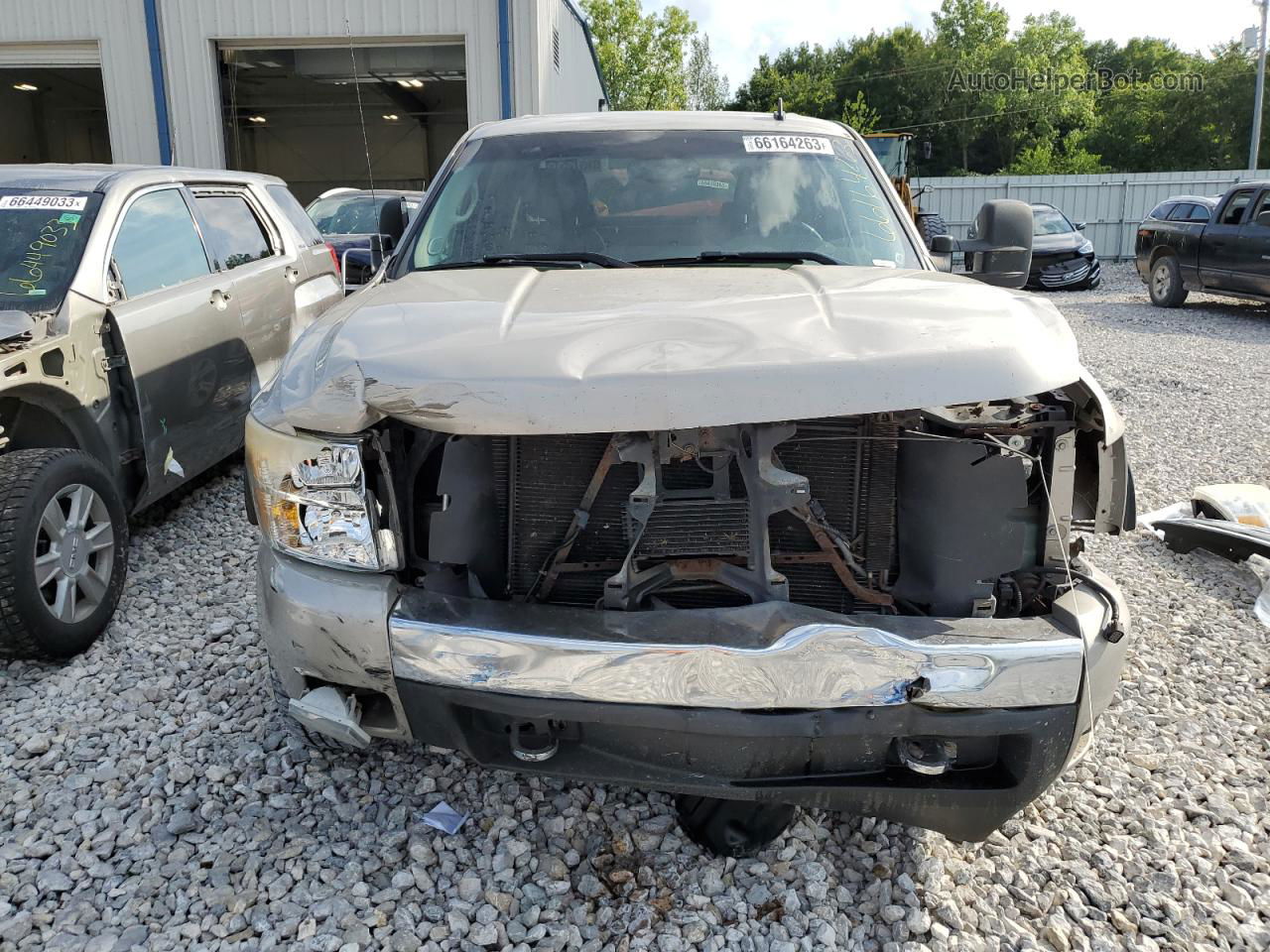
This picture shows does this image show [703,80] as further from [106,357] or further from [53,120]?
[106,357]

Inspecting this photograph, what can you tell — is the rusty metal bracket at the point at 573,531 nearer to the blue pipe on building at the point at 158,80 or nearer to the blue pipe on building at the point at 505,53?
the blue pipe on building at the point at 505,53

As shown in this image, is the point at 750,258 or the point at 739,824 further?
the point at 750,258

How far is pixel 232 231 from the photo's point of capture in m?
5.34

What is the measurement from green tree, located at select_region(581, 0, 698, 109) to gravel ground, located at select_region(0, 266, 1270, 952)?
1895 inches

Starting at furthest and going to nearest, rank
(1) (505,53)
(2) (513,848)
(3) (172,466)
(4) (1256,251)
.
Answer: (1) (505,53) → (4) (1256,251) → (3) (172,466) → (2) (513,848)

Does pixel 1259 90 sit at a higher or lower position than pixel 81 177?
higher

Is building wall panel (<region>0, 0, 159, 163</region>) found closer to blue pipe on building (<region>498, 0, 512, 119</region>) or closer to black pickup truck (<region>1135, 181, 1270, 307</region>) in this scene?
blue pipe on building (<region>498, 0, 512, 119</region>)

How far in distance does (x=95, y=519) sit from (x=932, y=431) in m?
3.09

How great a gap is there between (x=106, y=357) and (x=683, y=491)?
9.28 ft

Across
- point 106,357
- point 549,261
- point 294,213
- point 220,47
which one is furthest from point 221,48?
point 549,261

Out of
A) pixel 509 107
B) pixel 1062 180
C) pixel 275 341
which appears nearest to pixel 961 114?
pixel 1062 180

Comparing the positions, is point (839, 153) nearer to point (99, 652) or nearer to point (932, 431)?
point (932, 431)

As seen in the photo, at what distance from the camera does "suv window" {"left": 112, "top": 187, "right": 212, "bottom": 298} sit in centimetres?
427

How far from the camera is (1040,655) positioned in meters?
2.02
